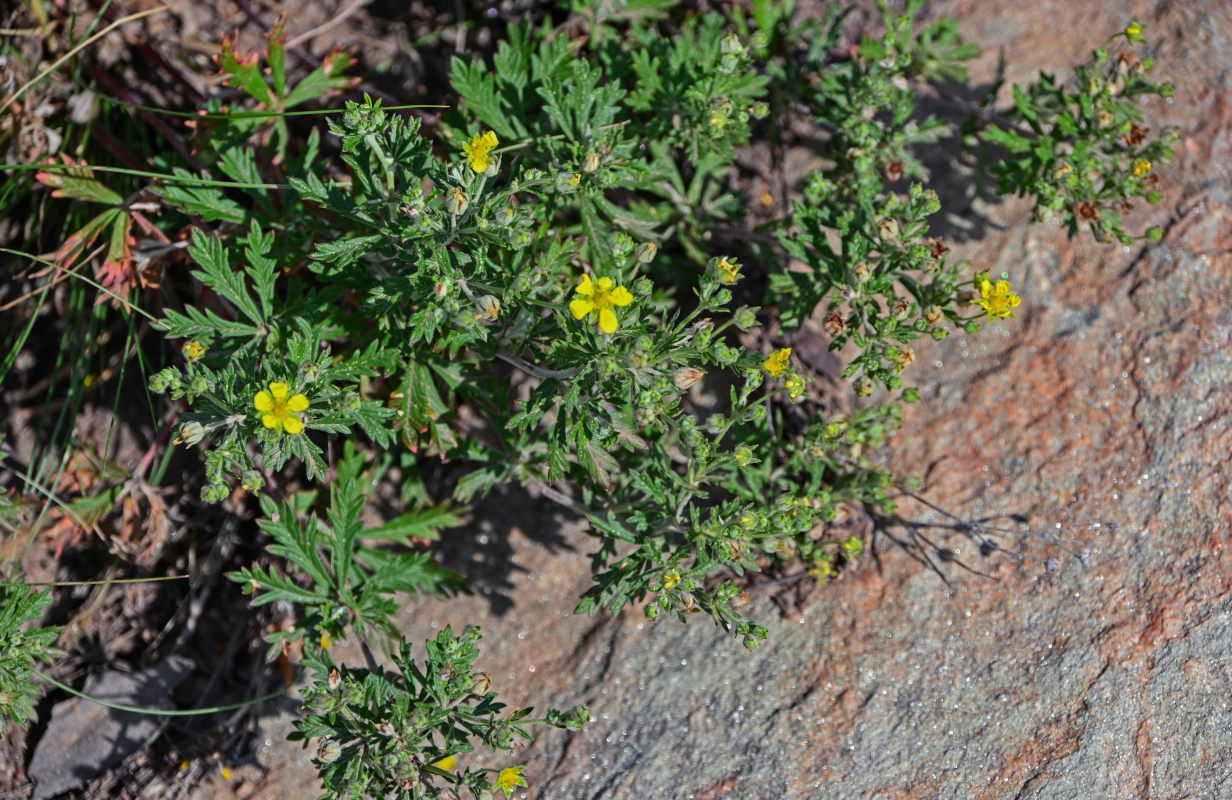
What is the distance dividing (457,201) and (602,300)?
0.61m

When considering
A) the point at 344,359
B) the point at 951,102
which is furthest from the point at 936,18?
the point at 344,359

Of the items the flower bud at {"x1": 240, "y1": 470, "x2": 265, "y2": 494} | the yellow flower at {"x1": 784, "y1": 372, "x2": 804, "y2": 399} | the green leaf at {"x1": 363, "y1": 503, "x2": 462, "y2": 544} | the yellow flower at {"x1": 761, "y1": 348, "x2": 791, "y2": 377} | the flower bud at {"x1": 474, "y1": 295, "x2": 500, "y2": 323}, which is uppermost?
→ the yellow flower at {"x1": 761, "y1": 348, "x2": 791, "y2": 377}

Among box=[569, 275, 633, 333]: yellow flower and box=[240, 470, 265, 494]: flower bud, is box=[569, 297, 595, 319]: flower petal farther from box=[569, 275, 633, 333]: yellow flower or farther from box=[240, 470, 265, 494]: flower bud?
box=[240, 470, 265, 494]: flower bud

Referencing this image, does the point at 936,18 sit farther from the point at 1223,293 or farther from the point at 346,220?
the point at 346,220

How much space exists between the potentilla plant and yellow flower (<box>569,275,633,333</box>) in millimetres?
13

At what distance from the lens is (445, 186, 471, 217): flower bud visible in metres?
3.26

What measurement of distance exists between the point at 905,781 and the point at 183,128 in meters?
4.49

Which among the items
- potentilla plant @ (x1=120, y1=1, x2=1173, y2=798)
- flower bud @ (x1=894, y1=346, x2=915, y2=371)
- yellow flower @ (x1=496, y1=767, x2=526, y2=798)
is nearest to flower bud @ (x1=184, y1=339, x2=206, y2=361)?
potentilla plant @ (x1=120, y1=1, x2=1173, y2=798)

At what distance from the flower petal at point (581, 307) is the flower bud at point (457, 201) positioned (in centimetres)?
53

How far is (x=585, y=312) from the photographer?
3.16m

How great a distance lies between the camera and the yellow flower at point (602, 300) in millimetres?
3135

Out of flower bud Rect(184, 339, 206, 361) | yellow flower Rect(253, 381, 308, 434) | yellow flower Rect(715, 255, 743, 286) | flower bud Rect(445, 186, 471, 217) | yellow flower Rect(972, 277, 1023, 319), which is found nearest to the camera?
yellow flower Rect(253, 381, 308, 434)

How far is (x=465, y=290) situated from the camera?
11.2ft

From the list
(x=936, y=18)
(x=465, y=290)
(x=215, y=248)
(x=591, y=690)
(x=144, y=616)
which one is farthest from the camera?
(x=936, y=18)
